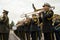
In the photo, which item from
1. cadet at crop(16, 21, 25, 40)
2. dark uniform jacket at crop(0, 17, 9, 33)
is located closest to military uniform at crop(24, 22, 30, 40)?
cadet at crop(16, 21, 25, 40)

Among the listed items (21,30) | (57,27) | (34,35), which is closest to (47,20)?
(57,27)

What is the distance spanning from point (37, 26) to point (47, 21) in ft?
9.32

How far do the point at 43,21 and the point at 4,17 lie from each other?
2.70m

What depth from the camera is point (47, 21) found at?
691 inches

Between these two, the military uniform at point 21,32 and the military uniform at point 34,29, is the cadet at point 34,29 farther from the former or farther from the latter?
the military uniform at point 21,32

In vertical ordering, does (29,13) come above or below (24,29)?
above

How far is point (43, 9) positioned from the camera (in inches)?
685

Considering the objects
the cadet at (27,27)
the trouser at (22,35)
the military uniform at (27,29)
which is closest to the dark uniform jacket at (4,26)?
the cadet at (27,27)

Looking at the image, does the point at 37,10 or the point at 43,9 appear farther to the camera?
the point at 37,10

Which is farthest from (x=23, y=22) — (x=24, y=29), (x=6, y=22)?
(x=6, y=22)

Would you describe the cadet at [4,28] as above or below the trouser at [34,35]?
above

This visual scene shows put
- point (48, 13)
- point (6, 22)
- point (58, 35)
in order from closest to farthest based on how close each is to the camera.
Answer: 1. point (48, 13)
2. point (58, 35)
3. point (6, 22)

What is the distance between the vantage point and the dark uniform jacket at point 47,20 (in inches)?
677

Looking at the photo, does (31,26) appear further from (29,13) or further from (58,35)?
(58,35)
